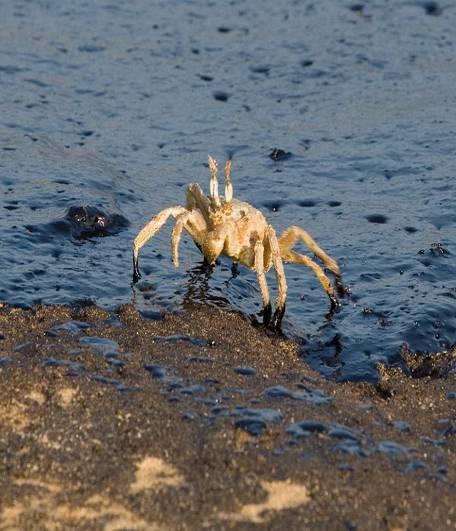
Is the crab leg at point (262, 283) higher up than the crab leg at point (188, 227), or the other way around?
the crab leg at point (188, 227)

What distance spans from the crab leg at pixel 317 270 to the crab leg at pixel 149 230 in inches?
36.0

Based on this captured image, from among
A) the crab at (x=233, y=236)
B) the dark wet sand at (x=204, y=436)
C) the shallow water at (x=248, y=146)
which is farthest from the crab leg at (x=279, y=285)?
the dark wet sand at (x=204, y=436)

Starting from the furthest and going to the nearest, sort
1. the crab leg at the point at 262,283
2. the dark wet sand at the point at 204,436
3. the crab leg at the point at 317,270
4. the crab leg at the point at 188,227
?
1. the crab leg at the point at 317,270
2. the crab leg at the point at 188,227
3. the crab leg at the point at 262,283
4. the dark wet sand at the point at 204,436

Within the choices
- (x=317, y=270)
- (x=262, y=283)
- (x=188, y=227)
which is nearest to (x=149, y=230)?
(x=188, y=227)

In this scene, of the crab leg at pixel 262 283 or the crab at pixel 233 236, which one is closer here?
the crab leg at pixel 262 283

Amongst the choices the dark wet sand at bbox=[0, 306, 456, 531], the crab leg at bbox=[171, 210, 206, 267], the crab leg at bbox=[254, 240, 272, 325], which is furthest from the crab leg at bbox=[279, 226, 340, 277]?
the dark wet sand at bbox=[0, 306, 456, 531]

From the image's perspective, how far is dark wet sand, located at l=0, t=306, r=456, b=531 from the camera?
5.96m

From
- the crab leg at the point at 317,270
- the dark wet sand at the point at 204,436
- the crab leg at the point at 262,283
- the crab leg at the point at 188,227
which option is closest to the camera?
the dark wet sand at the point at 204,436

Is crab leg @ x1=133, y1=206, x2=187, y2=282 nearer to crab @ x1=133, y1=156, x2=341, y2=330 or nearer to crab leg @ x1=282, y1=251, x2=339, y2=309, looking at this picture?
crab @ x1=133, y1=156, x2=341, y2=330

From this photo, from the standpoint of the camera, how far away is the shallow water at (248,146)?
8898mm

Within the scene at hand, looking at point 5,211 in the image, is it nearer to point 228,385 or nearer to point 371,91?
point 228,385

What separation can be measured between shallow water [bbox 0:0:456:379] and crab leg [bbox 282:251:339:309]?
106mm

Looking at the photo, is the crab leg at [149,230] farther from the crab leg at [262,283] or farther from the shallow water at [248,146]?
the crab leg at [262,283]

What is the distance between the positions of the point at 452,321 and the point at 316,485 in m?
2.85
